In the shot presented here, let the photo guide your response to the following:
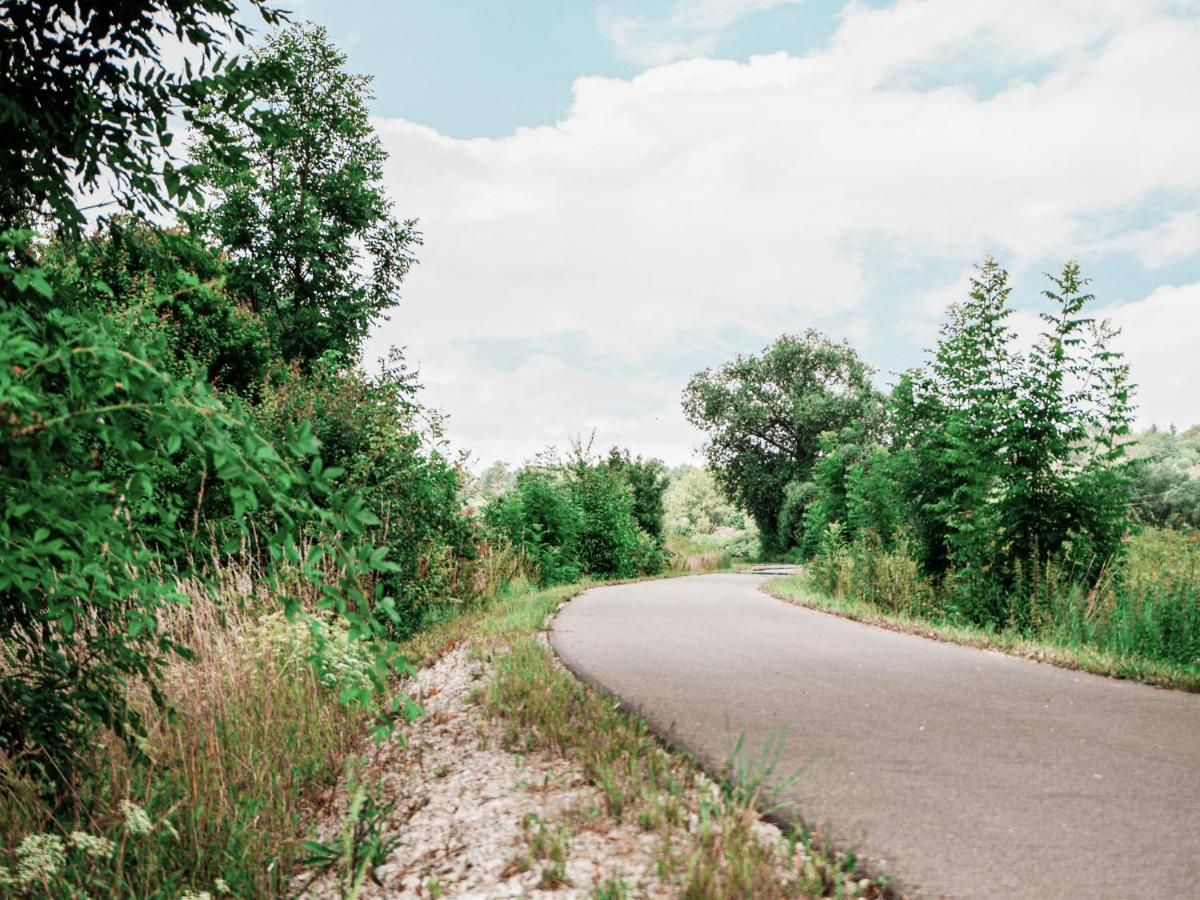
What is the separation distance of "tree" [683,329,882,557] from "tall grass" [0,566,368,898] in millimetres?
43926

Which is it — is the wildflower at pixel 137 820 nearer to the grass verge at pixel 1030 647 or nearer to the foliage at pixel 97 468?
the foliage at pixel 97 468

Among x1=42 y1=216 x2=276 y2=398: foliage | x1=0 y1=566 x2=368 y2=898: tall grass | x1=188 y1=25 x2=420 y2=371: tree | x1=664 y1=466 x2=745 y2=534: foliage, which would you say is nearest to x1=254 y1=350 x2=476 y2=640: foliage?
x1=42 y1=216 x2=276 y2=398: foliage

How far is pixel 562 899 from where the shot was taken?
2875 millimetres

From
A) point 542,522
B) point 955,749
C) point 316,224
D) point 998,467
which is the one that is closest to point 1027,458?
point 998,467

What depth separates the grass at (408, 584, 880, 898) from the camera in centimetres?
277

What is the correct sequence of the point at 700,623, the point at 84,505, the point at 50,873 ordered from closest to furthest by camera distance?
the point at 84,505, the point at 50,873, the point at 700,623

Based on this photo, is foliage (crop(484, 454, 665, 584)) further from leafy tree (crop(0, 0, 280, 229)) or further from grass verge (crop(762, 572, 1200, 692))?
leafy tree (crop(0, 0, 280, 229))

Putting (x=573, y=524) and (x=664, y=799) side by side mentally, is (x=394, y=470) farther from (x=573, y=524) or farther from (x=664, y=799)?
(x=573, y=524)

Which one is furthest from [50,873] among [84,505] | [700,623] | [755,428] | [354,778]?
[755,428]

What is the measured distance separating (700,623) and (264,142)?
25.5 ft

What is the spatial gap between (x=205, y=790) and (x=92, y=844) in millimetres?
761

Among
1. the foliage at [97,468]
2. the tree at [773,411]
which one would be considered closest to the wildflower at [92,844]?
the foliage at [97,468]

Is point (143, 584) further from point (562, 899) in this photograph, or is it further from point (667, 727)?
point (667, 727)

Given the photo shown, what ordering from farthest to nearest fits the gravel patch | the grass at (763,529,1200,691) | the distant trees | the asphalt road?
the distant trees < the grass at (763,529,1200,691) < the gravel patch < the asphalt road
